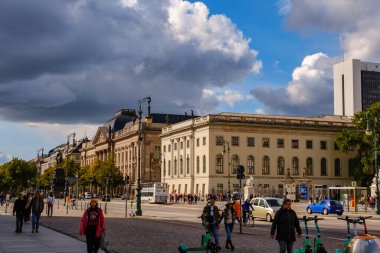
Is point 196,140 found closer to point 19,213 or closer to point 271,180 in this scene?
point 271,180

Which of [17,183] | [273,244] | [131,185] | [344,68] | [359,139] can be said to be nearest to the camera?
[273,244]

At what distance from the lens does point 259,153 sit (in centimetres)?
10675

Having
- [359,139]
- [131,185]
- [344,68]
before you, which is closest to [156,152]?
[131,185]

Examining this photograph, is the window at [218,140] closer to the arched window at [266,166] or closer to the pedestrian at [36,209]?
the arched window at [266,166]

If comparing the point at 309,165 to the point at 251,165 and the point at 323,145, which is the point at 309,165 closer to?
the point at 323,145

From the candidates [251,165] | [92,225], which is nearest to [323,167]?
[251,165]

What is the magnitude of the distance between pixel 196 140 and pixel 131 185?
3098 centimetres

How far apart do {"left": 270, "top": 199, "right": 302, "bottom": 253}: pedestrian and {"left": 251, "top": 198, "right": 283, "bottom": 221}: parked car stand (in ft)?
82.7

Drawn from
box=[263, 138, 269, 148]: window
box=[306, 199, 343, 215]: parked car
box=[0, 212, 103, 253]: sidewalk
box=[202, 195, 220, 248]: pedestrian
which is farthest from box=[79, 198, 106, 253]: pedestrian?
box=[263, 138, 269, 148]: window

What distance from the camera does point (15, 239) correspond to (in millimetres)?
22391

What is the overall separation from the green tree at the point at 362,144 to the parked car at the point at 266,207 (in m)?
56.8

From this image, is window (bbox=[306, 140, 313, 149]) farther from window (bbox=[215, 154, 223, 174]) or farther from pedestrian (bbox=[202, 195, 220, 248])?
pedestrian (bbox=[202, 195, 220, 248])

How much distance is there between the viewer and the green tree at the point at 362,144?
94625mm

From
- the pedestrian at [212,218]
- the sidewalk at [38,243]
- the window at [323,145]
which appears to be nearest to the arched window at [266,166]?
the window at [323,145]
